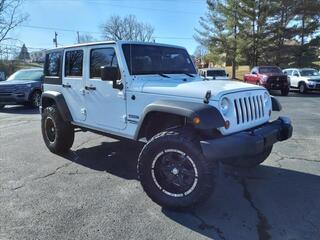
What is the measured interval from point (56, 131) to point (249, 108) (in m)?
3.50

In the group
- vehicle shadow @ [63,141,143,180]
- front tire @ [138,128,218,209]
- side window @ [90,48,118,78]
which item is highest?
side window @ [90,48,118,78]

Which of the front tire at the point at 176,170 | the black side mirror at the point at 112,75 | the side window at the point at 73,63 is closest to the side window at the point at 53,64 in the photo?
the side window at the point at 73,63

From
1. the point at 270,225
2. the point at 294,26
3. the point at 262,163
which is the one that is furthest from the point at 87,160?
the point at 294,26

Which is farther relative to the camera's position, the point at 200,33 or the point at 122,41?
the point at 200,33

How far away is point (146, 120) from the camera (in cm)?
433

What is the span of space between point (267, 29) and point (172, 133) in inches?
1301

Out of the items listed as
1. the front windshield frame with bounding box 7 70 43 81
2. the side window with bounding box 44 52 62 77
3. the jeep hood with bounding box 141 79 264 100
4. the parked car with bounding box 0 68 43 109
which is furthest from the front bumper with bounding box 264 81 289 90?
the jeep hood with bounding box 141 79 264 100

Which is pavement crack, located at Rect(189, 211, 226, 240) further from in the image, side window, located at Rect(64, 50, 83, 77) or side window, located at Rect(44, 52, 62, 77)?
side window, located at Rect(44, 52, 62, 77)

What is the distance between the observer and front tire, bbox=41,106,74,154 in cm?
607

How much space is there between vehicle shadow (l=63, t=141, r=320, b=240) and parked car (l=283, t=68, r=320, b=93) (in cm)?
1717

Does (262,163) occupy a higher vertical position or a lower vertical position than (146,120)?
lower

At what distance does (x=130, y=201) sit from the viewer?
4.18 meters

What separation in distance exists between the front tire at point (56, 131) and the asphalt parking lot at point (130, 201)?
7.6 inches

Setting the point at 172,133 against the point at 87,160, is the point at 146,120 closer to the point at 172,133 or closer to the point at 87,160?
the point at 172,133
